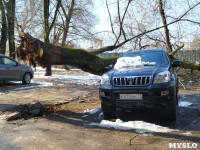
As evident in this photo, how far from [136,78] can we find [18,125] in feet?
9.51

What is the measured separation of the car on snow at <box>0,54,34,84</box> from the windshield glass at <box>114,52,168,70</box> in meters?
7.41

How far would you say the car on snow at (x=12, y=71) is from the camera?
1044 cm

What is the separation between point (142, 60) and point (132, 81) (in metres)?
1.36

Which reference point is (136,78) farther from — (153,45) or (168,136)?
(153,45)

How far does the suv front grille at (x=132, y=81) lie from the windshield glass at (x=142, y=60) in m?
0.89

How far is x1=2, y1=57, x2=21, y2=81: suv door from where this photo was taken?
34.9 feet

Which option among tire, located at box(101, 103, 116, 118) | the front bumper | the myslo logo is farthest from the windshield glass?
the myslo logo

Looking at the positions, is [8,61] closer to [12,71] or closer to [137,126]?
[12,71]

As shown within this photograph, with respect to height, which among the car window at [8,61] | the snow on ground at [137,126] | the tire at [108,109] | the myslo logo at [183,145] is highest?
the car window at [8,61]

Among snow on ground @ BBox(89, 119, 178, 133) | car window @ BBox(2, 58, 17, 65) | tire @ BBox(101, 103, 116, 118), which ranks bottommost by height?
snow on ground @ BBox(89, 119, 178, 133)

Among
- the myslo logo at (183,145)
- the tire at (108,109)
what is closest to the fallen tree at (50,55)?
the tire at (108,109)

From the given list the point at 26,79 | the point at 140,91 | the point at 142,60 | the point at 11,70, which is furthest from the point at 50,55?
the point at 26,79

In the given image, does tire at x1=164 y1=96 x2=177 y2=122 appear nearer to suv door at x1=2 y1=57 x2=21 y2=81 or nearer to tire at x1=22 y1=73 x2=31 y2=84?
suv door at x1=2 y1=57 x2=21 y2=81

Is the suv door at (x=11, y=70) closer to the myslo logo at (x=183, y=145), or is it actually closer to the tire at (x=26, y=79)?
the tire at (x=26, y=79)
